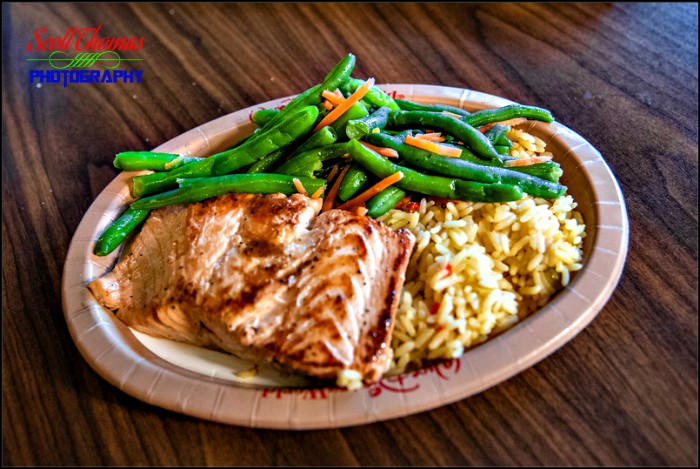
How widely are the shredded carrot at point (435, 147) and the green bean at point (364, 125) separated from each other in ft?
0.74

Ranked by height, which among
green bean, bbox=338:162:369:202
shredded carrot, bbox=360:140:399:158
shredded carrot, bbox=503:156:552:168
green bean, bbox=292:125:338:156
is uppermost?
green bean, bbox=292:125:338:156

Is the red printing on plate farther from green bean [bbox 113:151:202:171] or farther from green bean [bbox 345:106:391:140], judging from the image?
green bean [bbox 113:151:202:171]

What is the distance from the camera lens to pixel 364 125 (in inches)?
126

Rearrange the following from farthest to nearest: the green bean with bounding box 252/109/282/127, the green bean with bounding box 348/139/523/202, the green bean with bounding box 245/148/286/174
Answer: the green bean with bounding box 252/109/282/127, the green bean with bounding box 245/148/286/174, the green bean with bounding box 348/139/523/202

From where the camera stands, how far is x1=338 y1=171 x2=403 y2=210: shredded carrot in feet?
10.1

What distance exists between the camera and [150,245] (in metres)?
3.14

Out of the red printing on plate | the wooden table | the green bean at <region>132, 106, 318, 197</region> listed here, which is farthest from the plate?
the green bean at <region>132, 106, 318, 197</region>

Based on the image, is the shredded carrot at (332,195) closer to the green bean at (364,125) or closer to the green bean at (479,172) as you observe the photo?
the green bean at (364,125)

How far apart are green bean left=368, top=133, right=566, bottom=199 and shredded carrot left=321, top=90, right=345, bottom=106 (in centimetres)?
47

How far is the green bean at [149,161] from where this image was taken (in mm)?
3529

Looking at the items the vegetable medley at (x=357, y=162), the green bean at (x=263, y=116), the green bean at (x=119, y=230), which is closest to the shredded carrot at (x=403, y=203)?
the vegetable medley at (x=357, y=162)

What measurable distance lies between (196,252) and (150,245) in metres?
0.44

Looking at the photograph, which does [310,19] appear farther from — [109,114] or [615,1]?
[615,1]

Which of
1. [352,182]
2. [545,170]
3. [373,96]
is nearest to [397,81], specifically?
[373,96]
